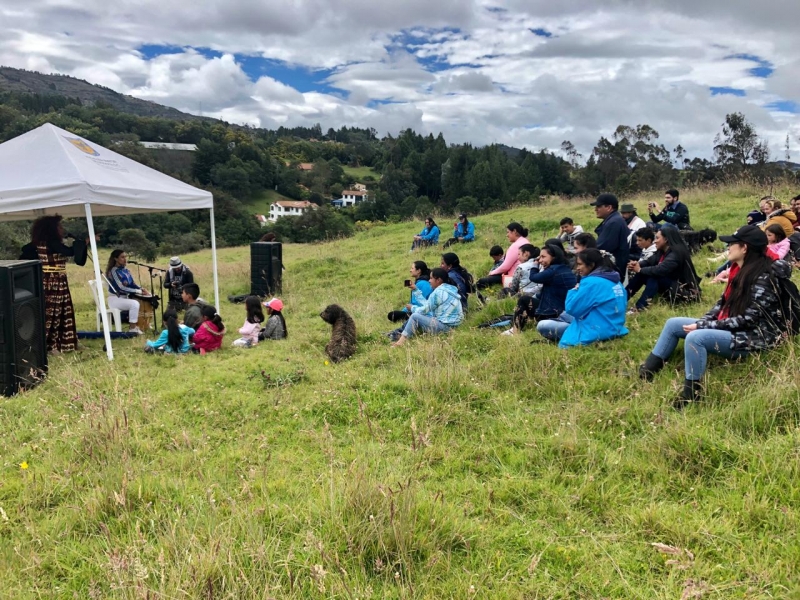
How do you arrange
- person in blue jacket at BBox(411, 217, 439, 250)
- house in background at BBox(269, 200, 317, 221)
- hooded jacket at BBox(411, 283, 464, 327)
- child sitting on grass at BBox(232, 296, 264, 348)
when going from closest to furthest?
hooded jacket at BBox(411, 283, 464, 327) → child sitting on grass at BBox(232, 296, 264, 348) → person in blue jacket at BBox(411, 217, 439, 250) → house in background at BBox(269, 200, 317, 221)

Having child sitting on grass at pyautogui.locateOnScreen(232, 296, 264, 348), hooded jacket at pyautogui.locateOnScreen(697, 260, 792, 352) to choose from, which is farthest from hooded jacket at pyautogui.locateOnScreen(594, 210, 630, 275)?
child sitting on grass at pyautogui.locateOnScreen(232, 296, 264, 348)

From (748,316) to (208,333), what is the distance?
5979 millimetres

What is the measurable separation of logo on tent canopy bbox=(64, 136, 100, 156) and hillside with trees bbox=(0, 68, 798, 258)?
16.2 m

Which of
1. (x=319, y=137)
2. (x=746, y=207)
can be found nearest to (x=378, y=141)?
(x=319, y=137)

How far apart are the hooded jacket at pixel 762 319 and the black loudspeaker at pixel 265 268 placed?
364 inches

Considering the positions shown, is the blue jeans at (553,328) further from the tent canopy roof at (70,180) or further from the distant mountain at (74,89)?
the distant mountain at (74,89)

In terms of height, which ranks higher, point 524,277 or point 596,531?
point 524,277

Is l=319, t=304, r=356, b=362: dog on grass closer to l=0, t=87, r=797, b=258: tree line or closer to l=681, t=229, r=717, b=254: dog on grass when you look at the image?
l=681, t=229, r=717, b=254: dog on grass

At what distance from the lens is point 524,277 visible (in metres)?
7.17

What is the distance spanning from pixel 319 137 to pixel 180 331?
134383 millimetres

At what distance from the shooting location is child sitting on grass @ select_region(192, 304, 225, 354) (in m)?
6.85

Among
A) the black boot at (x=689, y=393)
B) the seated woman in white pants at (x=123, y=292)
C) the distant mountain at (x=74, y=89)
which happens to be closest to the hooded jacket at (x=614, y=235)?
the black boot at (x=689, y=393)

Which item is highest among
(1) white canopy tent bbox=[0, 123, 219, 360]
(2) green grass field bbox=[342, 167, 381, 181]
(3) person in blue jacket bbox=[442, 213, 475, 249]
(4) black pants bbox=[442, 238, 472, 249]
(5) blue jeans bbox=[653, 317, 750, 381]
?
(2) green grass field bbox=[342, 167, 381, 181]

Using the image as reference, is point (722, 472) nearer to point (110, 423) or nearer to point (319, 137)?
point (110, 423)
